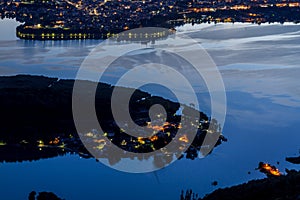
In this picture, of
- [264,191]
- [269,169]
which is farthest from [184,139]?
[264,191]

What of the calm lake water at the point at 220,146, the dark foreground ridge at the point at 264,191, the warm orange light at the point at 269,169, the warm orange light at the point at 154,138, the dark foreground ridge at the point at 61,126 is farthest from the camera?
the warm orange light at the point at 154,138

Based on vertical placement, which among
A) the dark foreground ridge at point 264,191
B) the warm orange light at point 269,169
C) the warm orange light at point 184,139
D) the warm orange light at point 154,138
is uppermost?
the warm orange light at point 154,138

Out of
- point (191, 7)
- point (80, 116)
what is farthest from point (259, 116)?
point (191, 7)

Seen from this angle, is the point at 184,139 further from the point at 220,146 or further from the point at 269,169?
the point at 269,169

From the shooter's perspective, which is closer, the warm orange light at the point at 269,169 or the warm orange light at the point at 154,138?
the warm orange light at the point at 269,169

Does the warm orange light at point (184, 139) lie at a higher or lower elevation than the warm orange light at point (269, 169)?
higher

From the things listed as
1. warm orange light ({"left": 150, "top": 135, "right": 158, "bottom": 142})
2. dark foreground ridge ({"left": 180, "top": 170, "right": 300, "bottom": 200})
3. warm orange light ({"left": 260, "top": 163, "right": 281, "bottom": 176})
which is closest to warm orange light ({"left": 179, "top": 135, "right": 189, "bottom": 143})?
warm orange light ({"left": 150, "top": 135, "right": 158, "bottom": 142})

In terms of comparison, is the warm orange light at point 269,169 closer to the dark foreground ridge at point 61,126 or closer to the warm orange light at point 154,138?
the dark foreground ridge at point 61,126

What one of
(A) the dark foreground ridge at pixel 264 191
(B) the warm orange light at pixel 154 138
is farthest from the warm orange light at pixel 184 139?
(A) the dark foreground ridge at pixel 264 191
